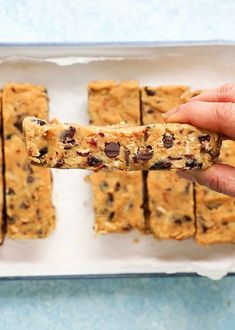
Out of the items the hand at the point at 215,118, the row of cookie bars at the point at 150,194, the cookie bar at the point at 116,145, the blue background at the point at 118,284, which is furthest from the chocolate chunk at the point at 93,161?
the blue background at the point at 118,284

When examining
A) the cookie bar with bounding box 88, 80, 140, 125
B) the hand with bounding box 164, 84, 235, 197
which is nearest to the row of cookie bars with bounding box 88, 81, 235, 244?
the cookie bar with bounding box 88, 80, 140, 125

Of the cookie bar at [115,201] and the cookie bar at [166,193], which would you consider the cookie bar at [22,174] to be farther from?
the cookie bar at [166,193]

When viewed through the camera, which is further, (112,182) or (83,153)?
(112,182)

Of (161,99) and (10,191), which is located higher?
(161,99)

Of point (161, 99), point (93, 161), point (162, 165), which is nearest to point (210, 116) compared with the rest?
point (162, 165)

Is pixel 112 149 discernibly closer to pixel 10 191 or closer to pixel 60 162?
pixel 60 162

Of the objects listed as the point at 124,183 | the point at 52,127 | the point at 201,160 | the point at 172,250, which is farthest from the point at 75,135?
the point at 172,250

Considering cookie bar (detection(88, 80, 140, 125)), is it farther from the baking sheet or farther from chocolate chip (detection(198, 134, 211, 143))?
chocolate chip (detection(198, 134, 211, 143))

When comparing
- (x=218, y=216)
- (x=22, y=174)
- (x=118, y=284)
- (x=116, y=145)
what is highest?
(x=116, y=145)
